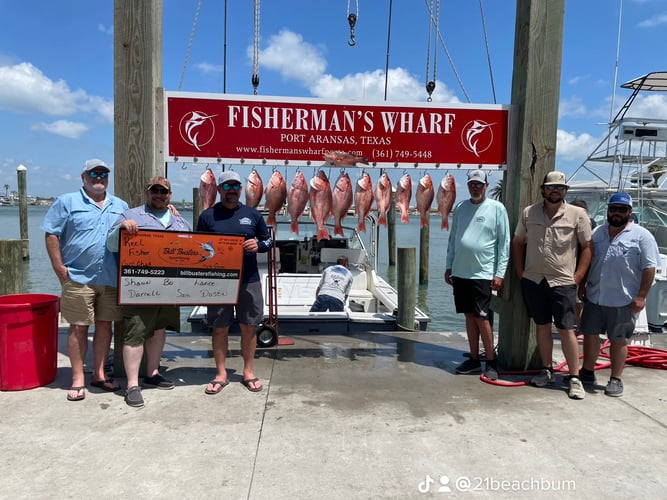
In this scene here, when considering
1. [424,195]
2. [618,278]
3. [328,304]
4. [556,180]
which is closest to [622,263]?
[618,278]

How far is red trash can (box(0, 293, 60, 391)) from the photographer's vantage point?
11.9ft

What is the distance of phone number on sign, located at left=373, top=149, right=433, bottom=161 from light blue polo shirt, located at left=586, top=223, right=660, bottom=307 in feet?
5.62

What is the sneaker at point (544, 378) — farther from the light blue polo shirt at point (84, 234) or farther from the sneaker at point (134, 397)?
the light blue polo shirt at point (84, 234)

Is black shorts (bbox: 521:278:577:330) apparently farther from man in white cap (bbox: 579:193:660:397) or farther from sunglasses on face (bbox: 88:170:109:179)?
sunglasses on face (bbox: 88:170:109:179)

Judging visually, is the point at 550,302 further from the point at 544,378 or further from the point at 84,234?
the point at 84,234

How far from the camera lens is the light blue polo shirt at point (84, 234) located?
3457 mm

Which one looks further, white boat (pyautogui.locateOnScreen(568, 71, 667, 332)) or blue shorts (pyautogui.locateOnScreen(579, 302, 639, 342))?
white boat (pyautogui.locateOnScreen(568, 71, 667, 332))

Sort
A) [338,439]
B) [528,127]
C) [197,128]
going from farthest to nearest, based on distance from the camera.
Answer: [197,128], [528,127], [338,439]

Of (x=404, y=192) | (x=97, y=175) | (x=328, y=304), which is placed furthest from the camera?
(x=328, y=304)

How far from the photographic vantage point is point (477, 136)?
4.65 meters

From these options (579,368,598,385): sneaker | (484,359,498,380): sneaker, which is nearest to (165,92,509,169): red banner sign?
(484,359,498,380): sneaker

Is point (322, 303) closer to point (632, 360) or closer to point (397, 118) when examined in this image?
point (397, 118)

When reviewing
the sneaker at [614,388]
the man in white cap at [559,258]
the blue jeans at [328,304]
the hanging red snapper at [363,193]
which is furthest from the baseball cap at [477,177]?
the blue jeans at [328,304]

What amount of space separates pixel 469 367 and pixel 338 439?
5.96ft
